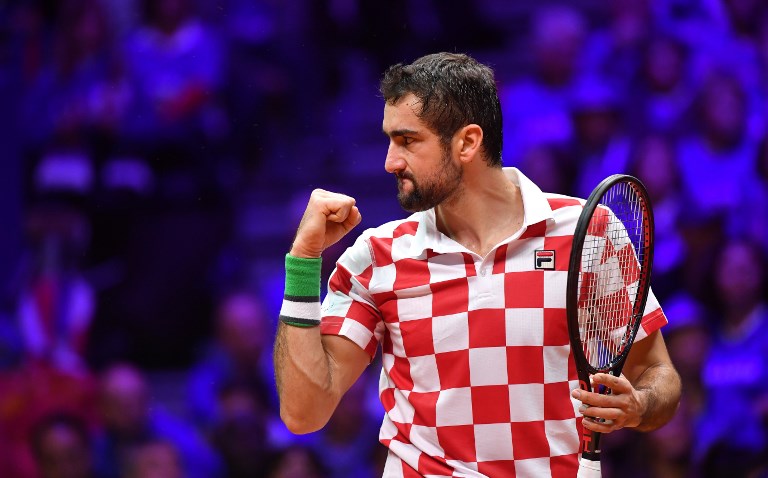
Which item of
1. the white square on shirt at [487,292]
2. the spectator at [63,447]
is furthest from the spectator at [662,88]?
the spectator at [63,447]

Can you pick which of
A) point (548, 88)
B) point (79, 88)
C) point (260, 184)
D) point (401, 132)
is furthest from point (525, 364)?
point (79, 88)

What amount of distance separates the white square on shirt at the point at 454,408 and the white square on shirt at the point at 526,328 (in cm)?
16

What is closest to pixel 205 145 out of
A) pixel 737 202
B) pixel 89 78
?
pixel 89 78

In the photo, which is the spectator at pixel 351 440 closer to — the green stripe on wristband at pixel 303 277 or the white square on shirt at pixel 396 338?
the white square on shirt at pixel 396 338

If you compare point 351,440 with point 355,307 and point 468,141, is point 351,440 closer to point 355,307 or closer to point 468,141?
point 355,307

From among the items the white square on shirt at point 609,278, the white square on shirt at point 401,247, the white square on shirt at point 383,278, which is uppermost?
the white square on shirt at point 401,247

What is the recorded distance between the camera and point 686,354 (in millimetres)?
4707

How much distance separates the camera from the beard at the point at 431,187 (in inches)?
98.8

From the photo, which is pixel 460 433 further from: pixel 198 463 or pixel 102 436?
pixel 102 436

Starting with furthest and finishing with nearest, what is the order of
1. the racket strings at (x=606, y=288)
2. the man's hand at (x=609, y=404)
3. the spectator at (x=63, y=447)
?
1. the spectator at (x=63, y=447)
2. the racket strings at (x=606, y=288)
3. the man's hand at (x=609, y=404)

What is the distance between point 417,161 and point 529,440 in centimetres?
69

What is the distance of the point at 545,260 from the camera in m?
2.47

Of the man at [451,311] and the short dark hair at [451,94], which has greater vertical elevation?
the short dark hair at [451,94]

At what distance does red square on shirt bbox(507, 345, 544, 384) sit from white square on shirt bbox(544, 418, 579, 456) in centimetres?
10
